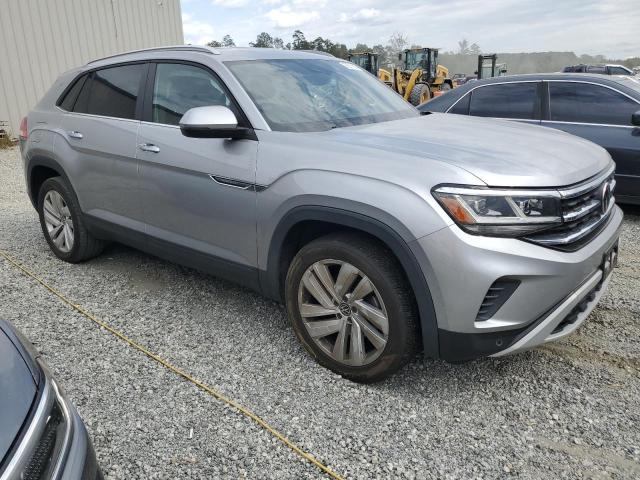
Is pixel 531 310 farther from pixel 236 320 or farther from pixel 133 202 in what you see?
pixel 133 202

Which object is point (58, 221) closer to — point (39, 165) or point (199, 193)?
point (39, 165)

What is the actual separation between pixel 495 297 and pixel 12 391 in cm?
180

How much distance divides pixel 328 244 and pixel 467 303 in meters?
0.74

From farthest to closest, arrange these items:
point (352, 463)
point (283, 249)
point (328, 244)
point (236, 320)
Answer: point (236, 320), point (283, 249), point (328, 244), point (352, 463)

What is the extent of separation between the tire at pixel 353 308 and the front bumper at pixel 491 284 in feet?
0.64

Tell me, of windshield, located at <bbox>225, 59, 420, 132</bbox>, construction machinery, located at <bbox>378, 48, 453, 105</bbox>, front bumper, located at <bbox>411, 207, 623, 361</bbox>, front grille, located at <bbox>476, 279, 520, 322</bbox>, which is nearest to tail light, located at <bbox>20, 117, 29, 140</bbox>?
windshield, located at <bbox>225, 59, 420, 132</bbox>

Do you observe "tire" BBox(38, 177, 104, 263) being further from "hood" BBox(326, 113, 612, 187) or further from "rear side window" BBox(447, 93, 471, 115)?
"rear side window" BBox(447, 93, 471, 115)

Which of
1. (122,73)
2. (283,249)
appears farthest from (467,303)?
(122,73)

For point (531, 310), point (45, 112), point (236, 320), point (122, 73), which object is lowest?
point (236, 320)

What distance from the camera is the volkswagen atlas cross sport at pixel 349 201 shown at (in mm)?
2275

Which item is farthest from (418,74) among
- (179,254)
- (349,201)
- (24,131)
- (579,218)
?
(349,201)

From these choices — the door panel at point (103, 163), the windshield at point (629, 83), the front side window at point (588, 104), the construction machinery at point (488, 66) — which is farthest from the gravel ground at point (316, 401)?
the construction machinery at point (488, 66)

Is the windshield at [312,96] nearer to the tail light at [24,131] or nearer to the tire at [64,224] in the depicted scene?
the tire at [64,224]

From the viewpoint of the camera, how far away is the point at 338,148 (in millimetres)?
2666
